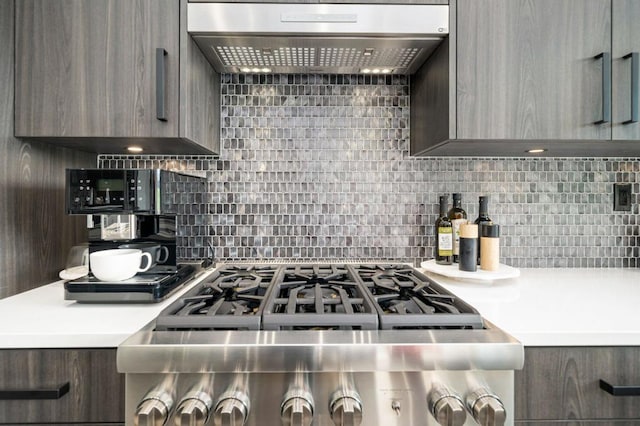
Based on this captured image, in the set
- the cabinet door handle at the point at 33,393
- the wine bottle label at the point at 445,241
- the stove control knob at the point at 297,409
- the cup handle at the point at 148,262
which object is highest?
the wine bottle label at the point at 445,241

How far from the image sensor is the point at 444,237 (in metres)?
1.45

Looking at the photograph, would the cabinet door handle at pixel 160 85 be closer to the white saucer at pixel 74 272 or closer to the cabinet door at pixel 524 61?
the white saucer at pixel 74 272

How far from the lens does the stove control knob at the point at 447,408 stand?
715 millimetres

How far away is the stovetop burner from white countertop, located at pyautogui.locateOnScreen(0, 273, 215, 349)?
0.11 m

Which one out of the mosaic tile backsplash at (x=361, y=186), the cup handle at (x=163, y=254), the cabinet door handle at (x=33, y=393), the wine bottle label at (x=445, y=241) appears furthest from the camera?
the mosaic tile backsplash at (x=361, y=186)

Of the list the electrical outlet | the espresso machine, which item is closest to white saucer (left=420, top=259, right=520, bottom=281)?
the electrical outlet

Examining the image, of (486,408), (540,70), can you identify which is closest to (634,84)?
(540,70)

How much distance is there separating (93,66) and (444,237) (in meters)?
1.46

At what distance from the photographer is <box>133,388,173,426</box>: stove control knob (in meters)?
0.71

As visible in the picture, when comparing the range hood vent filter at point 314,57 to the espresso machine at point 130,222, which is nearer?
the espresso machine at point 130,222

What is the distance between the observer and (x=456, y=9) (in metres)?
1.20

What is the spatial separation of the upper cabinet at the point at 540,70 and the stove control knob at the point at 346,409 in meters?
0.91

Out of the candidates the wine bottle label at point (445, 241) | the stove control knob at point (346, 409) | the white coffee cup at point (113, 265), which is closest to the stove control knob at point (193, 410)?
the stove control knob at point (346, 409)

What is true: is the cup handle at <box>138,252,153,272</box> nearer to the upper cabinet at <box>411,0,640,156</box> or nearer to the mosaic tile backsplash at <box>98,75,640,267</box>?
the mosaic tile backsplash at <box>98,75,640,267</box>
